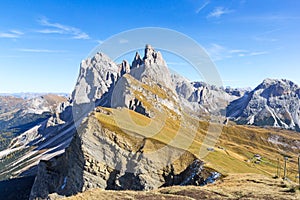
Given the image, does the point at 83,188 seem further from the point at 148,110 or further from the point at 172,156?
the point at 148,110

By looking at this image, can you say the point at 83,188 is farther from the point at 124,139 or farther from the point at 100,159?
the point at 124,139

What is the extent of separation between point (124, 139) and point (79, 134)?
14876mm

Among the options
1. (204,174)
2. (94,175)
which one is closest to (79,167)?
(94,175)

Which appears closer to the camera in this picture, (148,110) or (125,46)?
(125,46)

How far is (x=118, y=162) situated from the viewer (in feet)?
286

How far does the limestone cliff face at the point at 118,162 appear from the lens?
8031 cm

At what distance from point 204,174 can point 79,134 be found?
44131 mm

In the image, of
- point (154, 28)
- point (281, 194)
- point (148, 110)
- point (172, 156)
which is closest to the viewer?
point (281, 194)

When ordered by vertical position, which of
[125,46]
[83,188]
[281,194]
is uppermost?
[125,46]

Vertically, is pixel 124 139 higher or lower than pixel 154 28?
lower

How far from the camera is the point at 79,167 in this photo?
88.6m

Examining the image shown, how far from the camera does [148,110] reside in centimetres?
16500

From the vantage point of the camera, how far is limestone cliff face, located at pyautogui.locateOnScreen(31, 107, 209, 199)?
80.3 meters

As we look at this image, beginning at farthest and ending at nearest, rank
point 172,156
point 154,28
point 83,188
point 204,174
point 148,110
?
1. point 148,110
2. point 83,188
3. point 172,156
4. point 204,174
5. point 154,28
